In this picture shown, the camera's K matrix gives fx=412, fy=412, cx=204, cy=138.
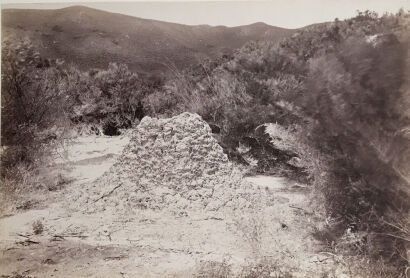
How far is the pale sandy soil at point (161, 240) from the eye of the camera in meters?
3.41

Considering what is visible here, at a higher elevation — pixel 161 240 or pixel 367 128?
pixel 367 128

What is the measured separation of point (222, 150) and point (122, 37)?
2.83m

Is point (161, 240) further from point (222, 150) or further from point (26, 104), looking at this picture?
point (26, 104)

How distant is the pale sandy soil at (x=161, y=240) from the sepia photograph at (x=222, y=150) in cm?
1

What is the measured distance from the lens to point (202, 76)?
595cm

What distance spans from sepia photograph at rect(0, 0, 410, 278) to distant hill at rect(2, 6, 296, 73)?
0.04 metres

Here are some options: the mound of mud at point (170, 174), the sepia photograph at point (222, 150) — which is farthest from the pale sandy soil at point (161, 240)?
the mound of mud at point (170, 174)

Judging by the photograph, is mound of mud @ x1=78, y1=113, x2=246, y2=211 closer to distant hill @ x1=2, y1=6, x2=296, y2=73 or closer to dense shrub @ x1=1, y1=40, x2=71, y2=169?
dense shrub @ x1=1, y1=40, x2=71, y2=169

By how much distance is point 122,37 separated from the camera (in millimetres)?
6133

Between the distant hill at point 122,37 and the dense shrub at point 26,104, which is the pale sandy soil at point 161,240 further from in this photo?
the distant hill at point 122,37

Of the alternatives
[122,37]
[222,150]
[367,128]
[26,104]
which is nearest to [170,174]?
[222,150]

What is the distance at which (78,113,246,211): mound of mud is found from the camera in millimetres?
3986

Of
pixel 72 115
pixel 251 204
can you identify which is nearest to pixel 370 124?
pixel 251 204

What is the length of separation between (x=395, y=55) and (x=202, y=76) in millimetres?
3134
